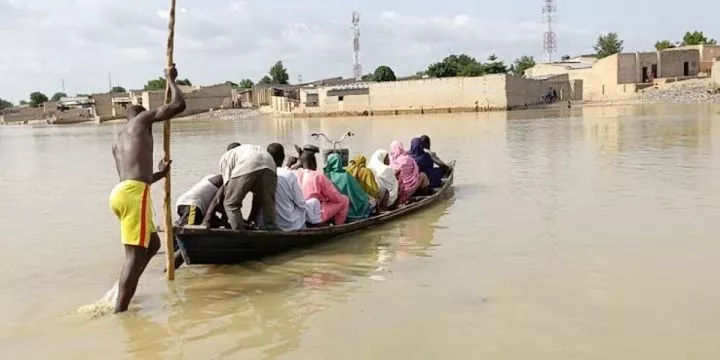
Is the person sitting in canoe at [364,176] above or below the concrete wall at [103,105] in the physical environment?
below

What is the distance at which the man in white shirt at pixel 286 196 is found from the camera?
7246 mm

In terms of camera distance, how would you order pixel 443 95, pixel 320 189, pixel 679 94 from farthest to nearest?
pixel 443 95 < pixel 679 94 < pixel 320 189

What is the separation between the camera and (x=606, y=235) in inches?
310

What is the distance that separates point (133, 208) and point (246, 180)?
1476 mm

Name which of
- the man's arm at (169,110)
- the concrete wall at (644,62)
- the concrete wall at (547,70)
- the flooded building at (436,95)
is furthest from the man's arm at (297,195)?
the concrete wall at (547,70)

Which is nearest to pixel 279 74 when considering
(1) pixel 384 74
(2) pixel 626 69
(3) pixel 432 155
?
(1) pixel 384 74

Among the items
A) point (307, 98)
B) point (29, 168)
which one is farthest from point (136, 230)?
point (307, 98)

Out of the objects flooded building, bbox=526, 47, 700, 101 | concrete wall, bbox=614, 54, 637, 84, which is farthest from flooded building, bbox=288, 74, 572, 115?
concrete wall, bbox=614, 54, 637, 84

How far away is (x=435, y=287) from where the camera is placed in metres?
6.18

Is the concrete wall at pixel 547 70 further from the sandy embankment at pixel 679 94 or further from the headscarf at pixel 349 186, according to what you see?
the headscarf at pixel 349 186

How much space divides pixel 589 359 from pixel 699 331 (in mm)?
964

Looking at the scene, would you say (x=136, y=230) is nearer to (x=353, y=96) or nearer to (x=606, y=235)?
(x=606, y=235)

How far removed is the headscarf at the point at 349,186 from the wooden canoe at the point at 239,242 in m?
0.40

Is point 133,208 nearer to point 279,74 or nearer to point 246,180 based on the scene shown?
point 246,180
